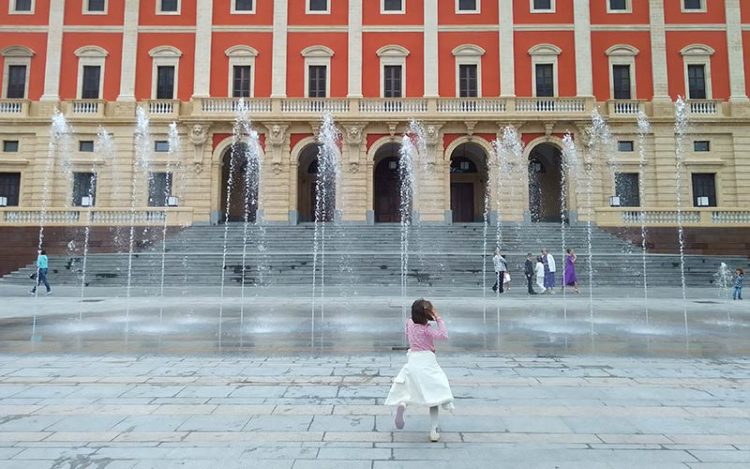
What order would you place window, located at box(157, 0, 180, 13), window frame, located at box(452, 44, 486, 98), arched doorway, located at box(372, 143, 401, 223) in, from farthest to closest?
arched doorway, located at box(372, 143, 401, 223), window, located at box(157, 0, 180, 13), window frame, located at box(452, 44, 486, 98)

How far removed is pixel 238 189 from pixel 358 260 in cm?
1410

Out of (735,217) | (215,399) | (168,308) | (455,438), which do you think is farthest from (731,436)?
(735,217)

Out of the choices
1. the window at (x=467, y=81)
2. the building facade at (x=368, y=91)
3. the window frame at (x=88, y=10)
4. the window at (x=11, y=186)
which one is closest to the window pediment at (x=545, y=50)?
the building facade at (x=368, y=91)

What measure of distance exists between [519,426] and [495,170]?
82.2 feet

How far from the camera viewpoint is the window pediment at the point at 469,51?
28781 millimetres

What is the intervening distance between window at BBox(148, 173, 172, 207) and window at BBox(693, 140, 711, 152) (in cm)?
3022

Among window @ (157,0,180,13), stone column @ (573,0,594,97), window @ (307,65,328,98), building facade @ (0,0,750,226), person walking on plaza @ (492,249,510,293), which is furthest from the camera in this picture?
window @ (157,0,180,13)

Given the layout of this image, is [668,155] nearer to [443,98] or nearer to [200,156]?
[443,98]

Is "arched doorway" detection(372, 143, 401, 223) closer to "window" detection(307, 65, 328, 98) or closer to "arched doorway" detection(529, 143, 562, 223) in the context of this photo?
"window" detection(307, 65, 328, 98)

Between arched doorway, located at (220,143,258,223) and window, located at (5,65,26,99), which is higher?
window, located at (5,65,26,99)

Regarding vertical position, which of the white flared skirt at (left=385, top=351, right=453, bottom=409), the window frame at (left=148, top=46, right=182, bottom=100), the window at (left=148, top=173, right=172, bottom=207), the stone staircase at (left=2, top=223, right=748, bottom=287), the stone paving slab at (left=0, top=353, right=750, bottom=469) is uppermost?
the window frame at (left=148, top=46, right=182, bottom=100)

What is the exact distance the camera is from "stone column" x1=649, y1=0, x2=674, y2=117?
28078mm

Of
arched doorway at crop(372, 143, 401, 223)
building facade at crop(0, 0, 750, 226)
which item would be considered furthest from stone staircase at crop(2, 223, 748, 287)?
arched doorway at crop(372, 143, 401, 223)

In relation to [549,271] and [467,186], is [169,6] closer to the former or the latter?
[467,186]
